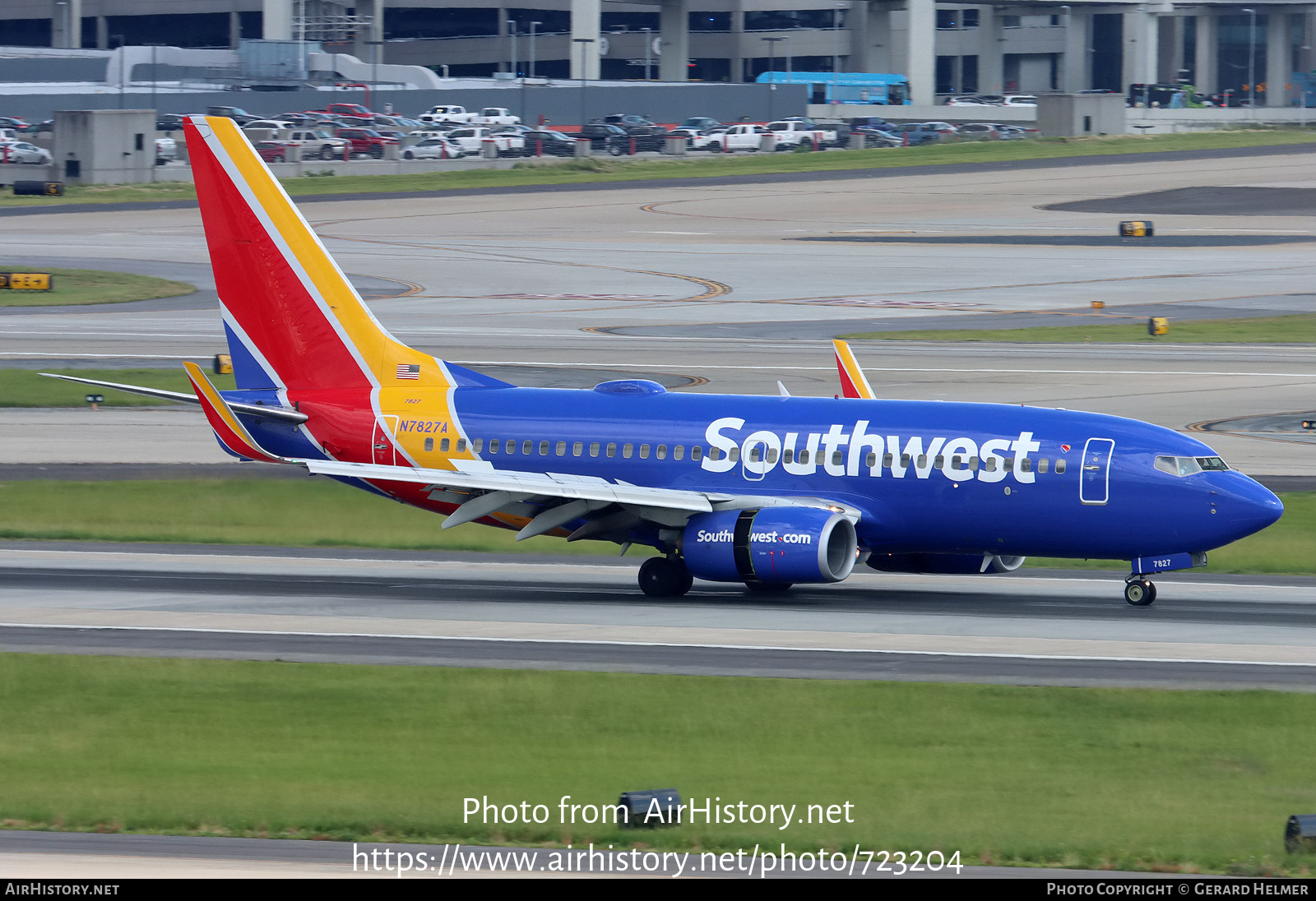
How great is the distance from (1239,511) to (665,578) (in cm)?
1142

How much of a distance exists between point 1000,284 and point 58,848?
85.6m

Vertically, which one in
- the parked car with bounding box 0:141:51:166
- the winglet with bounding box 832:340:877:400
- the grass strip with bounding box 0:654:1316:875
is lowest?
the grass strip with bounding box 0:654:1316:875

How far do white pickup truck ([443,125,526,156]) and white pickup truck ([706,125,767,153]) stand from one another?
1879 cm

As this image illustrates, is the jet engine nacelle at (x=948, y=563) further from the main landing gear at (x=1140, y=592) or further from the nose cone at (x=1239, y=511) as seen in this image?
the nose cone at (x=1239, y=511)

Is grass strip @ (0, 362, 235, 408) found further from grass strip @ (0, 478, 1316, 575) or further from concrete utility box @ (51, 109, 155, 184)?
concrete utility box @ (51, 109, 155, 184)

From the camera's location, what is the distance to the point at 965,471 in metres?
36.9

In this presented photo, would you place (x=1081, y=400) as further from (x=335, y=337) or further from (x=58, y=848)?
(x=58, y=848)

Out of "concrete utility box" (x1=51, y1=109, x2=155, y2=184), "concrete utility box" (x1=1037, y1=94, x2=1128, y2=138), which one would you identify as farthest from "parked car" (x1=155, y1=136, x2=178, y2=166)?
"concrete utility box" (x1=1037, y1=94, x2=1128, y2=138)

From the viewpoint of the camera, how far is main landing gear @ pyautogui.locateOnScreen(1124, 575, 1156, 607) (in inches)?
1470

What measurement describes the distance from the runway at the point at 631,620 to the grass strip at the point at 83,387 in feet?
74.7

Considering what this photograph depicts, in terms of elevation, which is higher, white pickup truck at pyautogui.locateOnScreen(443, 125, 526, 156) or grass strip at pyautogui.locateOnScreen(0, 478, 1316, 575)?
white pickup truck at pyautogui.locateOnScreen(443, 125, 526, 156)

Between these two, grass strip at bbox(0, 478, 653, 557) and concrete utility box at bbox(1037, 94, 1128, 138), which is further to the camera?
concrete utility box at bbox(1037, 94, 1128, 138)

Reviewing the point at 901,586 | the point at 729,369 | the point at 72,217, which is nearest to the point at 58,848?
the point at 901,586

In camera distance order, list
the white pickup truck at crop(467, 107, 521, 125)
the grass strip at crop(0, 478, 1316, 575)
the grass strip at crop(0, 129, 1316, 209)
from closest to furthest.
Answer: the grass strip at crop(0, 478, 1316, 575)
the grass strip at crop(0, 129, 1316, 209)
the white pickup truck at crop(467, 107, 521, 125)
